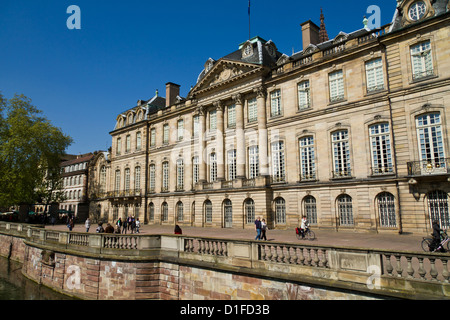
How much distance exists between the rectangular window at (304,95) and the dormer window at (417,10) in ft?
27.0

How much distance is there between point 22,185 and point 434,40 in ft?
130

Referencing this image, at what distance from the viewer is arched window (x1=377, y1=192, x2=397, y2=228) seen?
804 inches

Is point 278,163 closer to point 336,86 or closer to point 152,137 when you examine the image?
point 336,86

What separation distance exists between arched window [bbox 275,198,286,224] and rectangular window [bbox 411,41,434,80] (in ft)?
42.7

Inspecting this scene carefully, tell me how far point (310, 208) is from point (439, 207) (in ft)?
28.0

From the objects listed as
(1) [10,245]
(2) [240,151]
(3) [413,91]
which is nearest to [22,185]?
(1) [10,245]

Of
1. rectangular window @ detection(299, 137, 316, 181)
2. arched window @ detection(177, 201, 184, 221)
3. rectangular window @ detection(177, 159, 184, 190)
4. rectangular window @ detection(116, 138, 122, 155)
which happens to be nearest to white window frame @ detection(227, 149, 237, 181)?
rectangular window @ detection(299, 137, 316, 181)

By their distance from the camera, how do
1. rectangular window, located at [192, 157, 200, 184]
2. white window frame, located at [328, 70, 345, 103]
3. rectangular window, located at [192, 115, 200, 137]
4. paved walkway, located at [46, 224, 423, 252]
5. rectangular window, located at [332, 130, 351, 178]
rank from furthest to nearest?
rectangular window, located at [192, 115, 200, 137] < rectangular window, located at [192, 157, 200, 184] < white window frame, located at [328, 70, 345, 103] < rectangular window, located at [332, 130, 351, 178] < paved walkway, located at [46, 224, 423, 252]

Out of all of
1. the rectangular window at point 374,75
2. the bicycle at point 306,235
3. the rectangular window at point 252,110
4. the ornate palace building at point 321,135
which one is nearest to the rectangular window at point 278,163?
the ornate palace building at point 321,135

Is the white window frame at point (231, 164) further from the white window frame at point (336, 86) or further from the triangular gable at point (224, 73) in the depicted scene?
the white window frame at point (336, 86)

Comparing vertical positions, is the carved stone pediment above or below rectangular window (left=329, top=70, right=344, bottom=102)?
above

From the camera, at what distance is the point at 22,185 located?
1357 inches

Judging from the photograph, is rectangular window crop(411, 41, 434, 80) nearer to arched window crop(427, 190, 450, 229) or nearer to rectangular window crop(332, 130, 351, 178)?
rectangular window crop(332, 130, 351, 178)
